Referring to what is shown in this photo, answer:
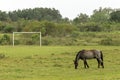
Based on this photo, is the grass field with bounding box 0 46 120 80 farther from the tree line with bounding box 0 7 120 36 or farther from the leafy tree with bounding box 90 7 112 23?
the leafy tree with bounding box 90 7 112 23

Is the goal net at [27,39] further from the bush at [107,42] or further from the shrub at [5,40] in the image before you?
the bush at [107,42]

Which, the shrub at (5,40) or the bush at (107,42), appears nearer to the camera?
the bush at (107,42)

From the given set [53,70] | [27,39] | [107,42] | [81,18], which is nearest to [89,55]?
[53,70]

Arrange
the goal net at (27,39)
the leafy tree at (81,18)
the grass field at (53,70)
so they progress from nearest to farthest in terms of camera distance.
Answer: the grass field at (53,70), the goal net at (27,39), the leafy tree at (81,18)

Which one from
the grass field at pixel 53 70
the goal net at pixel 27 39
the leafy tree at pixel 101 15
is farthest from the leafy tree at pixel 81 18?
the grass field at pixel 53 70

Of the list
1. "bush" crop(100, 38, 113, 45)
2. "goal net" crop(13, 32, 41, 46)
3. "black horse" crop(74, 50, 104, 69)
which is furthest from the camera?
"goal net" crop(13, 32, 41, 46)


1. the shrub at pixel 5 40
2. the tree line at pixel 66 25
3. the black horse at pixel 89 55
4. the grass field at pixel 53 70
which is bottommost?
the grass field at pixel 53 70

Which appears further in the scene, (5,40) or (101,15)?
(101,15)

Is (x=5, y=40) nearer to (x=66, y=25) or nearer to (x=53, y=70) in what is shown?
(x=66, y=25)

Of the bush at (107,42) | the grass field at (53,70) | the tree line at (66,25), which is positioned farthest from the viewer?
the tree line at (66,25)

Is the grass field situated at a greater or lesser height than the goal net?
lesser

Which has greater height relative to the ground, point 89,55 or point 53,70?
point 89,55

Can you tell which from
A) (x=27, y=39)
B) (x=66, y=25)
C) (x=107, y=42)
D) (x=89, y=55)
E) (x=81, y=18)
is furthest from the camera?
(x=81, y=18)

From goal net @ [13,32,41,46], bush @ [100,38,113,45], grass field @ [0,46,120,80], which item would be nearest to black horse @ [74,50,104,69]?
grass field @ [0,46,120,80]
